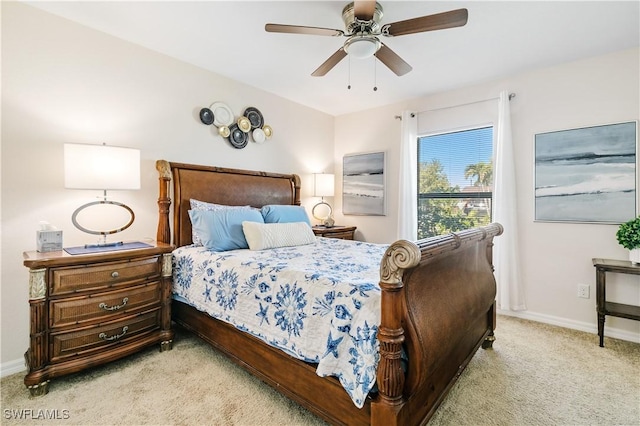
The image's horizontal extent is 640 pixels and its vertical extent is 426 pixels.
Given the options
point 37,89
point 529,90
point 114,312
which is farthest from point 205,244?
point 529,90

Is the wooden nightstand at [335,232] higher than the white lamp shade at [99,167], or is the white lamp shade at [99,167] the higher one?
the white lamp shade at [99,167]

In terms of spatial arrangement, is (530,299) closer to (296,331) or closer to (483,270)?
(483,270)

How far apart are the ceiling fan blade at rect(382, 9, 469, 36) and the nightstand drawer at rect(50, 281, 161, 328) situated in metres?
2.48

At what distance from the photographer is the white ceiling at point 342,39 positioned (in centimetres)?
204

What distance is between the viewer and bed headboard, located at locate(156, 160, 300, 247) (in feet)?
8.52

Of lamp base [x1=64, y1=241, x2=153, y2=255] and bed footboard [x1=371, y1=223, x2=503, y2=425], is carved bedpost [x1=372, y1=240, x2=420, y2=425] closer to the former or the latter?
bed footboard [x1=371, y1=223, x2=503, y2=425]

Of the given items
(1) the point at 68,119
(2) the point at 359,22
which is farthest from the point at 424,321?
(1) the point at 68,119

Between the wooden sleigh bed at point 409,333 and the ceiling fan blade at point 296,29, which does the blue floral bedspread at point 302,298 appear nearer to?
the wooden sleigh bed at point 409,333

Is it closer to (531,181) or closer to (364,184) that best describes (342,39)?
(364,184)

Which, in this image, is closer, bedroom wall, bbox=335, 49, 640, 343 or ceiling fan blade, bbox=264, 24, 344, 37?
ceiling fan blade, bbox=264, 24, 344, 37

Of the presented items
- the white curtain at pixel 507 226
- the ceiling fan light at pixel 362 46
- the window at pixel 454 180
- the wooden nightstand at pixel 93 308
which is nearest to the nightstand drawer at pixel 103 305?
the wooden nightstand at pixel 93 308

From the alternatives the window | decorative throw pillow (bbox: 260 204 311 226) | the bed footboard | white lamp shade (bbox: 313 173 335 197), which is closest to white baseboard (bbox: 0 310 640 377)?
the window

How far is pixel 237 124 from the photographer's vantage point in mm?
3312

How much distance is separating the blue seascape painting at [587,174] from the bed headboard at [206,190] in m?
2.81
